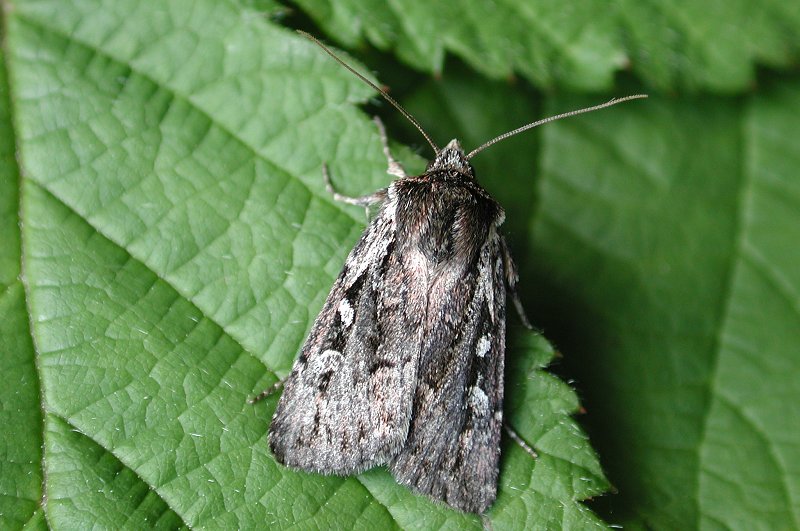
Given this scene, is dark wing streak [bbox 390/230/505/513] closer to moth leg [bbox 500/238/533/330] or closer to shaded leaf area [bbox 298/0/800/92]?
moth leg [bbox 500/238/533/330]

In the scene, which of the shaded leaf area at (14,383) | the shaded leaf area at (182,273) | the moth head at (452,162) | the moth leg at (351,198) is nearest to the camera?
the shaded leaf area at (14,383)

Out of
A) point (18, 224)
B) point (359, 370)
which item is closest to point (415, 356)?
point (359, 370)

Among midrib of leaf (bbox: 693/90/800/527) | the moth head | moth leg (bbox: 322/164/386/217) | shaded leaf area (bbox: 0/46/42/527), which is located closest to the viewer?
shaded leaf area (bbox: 0/46/42/527)

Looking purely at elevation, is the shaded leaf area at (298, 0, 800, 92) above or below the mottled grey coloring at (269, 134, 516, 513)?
above

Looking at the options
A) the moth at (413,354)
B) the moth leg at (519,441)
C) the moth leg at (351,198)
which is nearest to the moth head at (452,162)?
the moth at (413,354)

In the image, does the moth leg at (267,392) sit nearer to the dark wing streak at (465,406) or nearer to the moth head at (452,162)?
the dark wing streak at (465,406)

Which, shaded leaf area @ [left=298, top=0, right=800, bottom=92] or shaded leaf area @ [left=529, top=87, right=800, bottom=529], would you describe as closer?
shaded leaf area @ [left=298, top=0, right=800, bottom=92]

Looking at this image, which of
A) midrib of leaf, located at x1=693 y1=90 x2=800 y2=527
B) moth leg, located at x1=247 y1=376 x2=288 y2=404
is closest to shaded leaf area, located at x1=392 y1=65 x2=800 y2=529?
midrib of leaf, located at x1=693 y1=90 x2=800 y2=527
